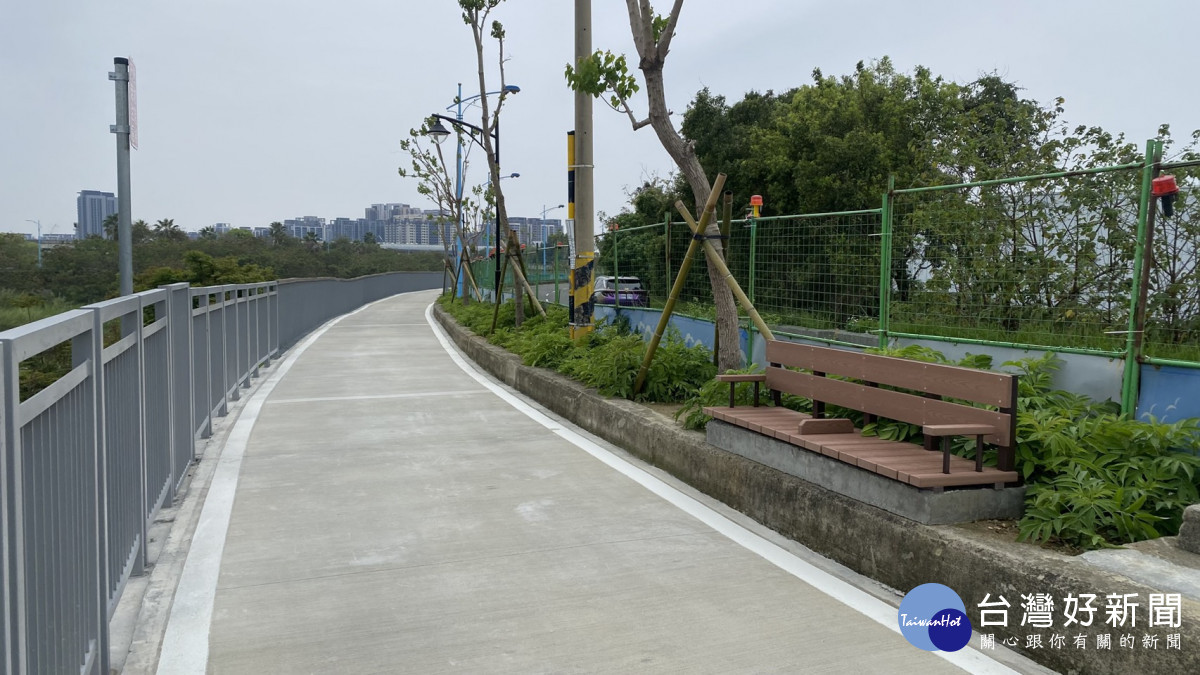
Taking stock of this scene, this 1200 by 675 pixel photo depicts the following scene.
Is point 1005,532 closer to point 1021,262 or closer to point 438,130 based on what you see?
point 1021,262

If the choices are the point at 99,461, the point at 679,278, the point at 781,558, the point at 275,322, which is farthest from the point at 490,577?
the point at 275,322

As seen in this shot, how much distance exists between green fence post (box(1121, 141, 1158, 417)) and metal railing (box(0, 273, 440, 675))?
517cm

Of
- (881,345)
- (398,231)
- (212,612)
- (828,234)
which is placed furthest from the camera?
(398,231)

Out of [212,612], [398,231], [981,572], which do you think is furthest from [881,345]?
[398,231]

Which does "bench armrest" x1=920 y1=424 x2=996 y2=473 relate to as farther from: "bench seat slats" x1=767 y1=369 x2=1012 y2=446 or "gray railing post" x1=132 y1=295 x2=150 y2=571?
"gray railing post" x1=132 y1=295 x2=150 y2=571

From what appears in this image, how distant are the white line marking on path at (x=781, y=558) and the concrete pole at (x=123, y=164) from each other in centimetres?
481

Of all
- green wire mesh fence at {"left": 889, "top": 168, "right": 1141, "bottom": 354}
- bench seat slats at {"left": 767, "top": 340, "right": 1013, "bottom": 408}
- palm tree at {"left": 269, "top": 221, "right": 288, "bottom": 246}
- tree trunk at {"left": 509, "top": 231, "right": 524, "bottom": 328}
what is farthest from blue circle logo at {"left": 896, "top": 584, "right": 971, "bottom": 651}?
palm tree at {"left": 269, "top": 221, "right": 288, "bottom": 246}

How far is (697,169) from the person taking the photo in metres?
8.53

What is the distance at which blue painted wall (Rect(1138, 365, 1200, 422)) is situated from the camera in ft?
15.8


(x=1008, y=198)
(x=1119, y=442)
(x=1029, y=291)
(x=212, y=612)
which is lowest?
(x=212, y=612)

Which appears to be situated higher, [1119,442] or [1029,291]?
[1029,291]

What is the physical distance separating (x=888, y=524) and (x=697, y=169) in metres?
4.64

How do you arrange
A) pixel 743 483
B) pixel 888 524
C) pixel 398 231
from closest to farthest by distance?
pixel 888 524 < pixel 743 483 < pixel 398 231

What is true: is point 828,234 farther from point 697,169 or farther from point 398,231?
point 398,231
